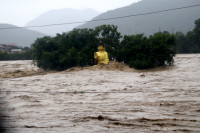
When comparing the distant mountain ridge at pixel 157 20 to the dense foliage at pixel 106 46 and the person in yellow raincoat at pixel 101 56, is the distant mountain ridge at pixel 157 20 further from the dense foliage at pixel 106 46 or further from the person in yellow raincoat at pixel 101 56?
the person in yellow raincoat at pixel 101 56

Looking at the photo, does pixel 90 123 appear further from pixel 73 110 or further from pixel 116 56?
pixel 116 56

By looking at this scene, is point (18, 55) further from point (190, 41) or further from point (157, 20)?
point (157, 20)

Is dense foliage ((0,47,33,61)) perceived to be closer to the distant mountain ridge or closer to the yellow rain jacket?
the yellow rain jacket

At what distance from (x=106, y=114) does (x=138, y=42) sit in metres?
12.5

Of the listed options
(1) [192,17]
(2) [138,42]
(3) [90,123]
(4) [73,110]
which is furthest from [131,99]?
(1) [192,17]

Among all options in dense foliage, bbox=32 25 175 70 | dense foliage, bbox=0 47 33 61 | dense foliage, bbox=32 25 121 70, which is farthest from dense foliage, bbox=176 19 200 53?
dense foliage, bbox=0 47 33 61

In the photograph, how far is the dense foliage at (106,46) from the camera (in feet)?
52.3

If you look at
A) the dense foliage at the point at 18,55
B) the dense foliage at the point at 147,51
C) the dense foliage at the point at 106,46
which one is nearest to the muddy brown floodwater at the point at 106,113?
the dense foliage at the point at 147,51

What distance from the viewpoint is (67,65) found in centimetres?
1720

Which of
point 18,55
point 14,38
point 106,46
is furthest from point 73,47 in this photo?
point 14,38

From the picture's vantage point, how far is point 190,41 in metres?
35.1

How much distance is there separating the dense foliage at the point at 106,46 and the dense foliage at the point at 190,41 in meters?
19.7

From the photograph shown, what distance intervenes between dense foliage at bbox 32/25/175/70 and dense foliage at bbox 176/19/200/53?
1971cm

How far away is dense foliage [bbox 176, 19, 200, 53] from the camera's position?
33.9 meters
